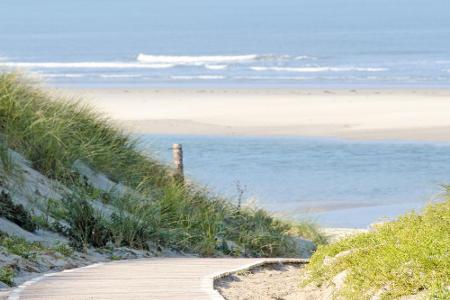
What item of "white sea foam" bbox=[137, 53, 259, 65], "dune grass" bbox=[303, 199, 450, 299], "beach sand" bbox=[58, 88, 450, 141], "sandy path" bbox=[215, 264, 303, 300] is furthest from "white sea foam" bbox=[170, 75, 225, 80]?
"dune grass" bbox=[303, 199, 450, 299]

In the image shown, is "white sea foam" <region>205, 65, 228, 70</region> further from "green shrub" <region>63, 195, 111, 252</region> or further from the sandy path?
the sandy path

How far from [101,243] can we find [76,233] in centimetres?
30

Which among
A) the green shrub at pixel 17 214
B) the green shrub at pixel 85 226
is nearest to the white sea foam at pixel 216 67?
the green shrub at pixel 85 226

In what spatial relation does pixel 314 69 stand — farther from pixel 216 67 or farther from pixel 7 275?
pixel 7 275

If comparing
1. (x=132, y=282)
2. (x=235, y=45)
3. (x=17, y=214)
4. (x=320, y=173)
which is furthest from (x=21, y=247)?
(x=235, y=45)

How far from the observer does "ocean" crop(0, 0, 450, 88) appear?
59.3 m

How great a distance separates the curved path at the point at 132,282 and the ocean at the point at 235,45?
347 inches

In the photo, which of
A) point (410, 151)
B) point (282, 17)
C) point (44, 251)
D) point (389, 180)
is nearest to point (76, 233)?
point (44, 251)

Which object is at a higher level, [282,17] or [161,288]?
[282,17]

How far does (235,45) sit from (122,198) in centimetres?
8007

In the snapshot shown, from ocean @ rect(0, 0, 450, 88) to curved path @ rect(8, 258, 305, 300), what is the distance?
29.0 feet

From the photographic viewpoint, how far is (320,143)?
103 feet

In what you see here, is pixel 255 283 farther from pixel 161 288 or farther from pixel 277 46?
pixel 277 46

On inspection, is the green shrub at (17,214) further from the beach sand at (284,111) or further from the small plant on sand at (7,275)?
the beach sand at (284,111)
